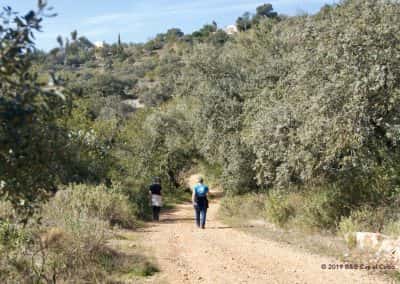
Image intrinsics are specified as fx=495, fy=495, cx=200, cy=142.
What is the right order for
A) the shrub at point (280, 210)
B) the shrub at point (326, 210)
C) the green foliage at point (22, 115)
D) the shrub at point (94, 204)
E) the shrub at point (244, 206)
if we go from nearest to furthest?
the green foliage at point (22, 115), the shrub at point (94, 204), the shrub at point (326, 210), the shrub at point (280, 210), the shrub at point (244, 206)

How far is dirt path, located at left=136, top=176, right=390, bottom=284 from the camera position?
31.7ft

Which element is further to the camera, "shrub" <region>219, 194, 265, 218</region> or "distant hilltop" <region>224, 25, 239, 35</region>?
"distant hilltop" <region>224, 25, 239, 35</region>

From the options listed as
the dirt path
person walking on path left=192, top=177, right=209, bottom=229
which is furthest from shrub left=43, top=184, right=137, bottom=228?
person walking on path left=192, top=177, right=209, bottom=229

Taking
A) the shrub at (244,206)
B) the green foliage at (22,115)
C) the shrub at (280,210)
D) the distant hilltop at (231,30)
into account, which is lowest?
the shrub at (244,206)

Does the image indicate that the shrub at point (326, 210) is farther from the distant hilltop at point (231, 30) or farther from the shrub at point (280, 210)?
the distant hilltop at point (231, 30)

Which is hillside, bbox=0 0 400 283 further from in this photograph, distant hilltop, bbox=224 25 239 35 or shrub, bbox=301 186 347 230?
distant hilltop, bbox=224 25 239 35

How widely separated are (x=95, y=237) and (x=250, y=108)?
1430 centimetres

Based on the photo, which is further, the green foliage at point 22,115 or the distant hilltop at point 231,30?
the distant hilltop at point 231,30

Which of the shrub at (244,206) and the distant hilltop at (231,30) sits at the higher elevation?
the distant hilltop at (231,30)

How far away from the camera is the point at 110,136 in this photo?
980 inches

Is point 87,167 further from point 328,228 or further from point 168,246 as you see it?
point 328,228

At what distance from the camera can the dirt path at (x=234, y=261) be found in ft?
31.7

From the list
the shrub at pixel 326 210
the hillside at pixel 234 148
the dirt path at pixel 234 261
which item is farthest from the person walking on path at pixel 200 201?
the shrub at pixel 326 210

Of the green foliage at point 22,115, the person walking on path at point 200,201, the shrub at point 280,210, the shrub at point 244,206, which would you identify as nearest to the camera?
the green foliage at point 22,115
